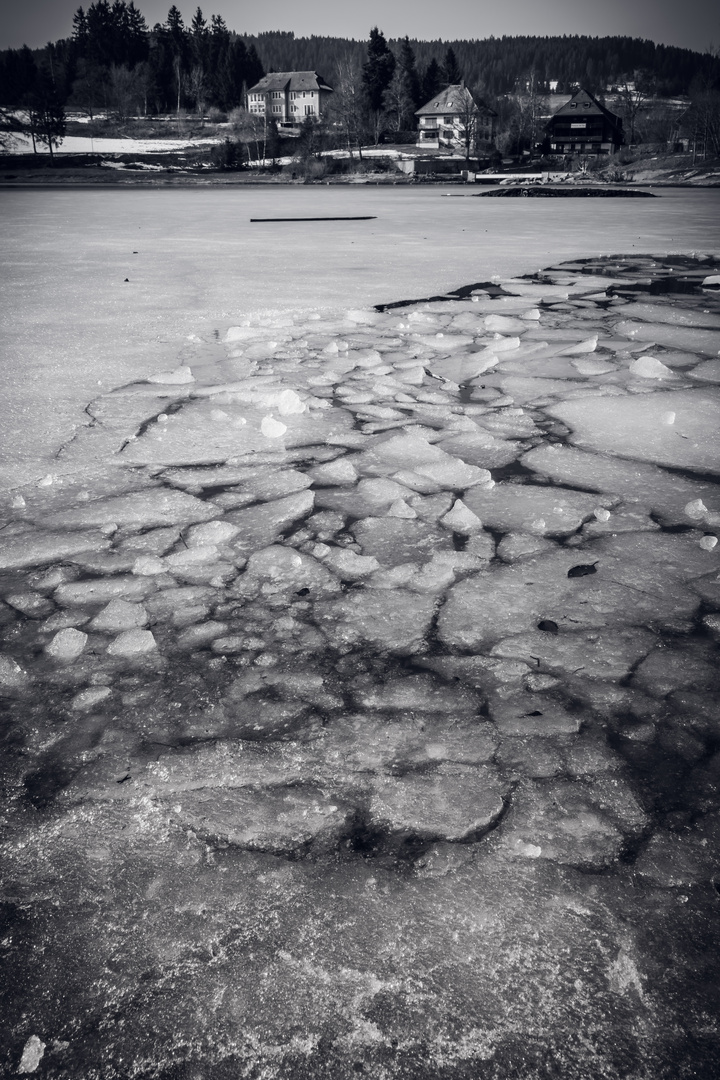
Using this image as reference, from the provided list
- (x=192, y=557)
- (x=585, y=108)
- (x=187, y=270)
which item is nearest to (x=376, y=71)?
(x=585, y=108)

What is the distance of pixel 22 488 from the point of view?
1.76 m

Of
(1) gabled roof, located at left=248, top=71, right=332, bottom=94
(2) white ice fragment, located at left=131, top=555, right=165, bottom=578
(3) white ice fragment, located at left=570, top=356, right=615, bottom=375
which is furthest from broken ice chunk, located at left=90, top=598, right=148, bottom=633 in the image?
(1) gabled roof, located at left=248, top=71, right=332, bottom=94

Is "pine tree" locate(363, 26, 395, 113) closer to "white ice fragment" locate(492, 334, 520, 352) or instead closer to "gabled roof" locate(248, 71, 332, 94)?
"gabled roof" locate(248, 71, 332, 94)

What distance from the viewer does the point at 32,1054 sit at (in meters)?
0.63

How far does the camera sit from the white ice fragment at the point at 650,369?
273 cm

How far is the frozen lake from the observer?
103 inches

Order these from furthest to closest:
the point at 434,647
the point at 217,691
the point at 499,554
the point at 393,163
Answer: the point at 393,163 < the point at 499,554 < the point at 434,647 < the point at 217,691

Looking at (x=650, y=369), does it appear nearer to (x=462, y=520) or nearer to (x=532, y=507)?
(x=532, y=507)

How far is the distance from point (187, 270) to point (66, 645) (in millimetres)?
4832

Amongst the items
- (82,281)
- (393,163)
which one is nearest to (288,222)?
(82,281)

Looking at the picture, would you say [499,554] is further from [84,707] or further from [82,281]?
[82,281]

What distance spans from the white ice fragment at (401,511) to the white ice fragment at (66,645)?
0.79 m

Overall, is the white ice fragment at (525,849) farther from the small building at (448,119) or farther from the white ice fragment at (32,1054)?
the small building at (448,119)

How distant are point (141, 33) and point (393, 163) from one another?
6591 centimetres
